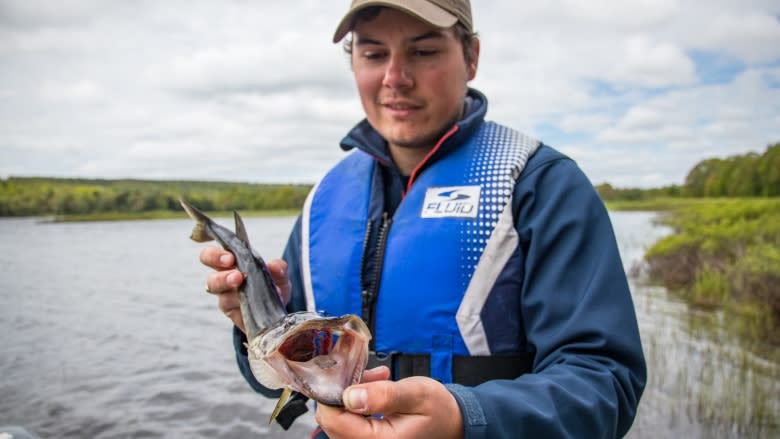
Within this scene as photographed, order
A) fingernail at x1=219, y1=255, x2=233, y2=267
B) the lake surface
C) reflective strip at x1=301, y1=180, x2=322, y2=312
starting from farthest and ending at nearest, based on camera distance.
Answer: the lake surface < reflective strip at x1=301, y1=180, x2=322, y2=312 < fingernail at x1=219, y1=255, x2=233, y2=267

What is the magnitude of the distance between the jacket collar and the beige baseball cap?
524 millimetres

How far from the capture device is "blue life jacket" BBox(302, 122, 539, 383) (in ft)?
8.93

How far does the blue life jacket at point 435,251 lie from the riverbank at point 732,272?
939 centimetres

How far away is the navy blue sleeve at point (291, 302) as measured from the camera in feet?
Answer: 10.9

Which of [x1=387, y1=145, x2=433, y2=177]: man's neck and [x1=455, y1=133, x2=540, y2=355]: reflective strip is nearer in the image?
[x1=455, y1=133, x2=540, y2=355]: reflective strip

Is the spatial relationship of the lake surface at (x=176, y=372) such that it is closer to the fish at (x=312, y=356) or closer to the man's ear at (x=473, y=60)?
the man's ear at (x=473, y=60)

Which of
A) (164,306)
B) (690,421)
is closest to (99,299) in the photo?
(164,306)

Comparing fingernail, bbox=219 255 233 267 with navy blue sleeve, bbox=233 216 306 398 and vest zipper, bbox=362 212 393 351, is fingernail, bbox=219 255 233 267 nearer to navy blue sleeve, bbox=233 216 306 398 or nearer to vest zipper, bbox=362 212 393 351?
navy blue sleeve, bbox=233 216 306 398

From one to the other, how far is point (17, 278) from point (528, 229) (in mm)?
25500

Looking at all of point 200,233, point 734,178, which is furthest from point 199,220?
point 734,178

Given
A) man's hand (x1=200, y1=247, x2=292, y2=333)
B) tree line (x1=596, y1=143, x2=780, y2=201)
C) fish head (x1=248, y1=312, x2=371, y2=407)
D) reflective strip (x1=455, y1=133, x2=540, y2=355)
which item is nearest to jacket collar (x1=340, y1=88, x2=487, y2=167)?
reflective strip (x1=455, y1=133, x2=540, y2=355)

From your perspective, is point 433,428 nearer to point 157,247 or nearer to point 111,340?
point 111,340

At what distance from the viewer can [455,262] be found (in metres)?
2.81

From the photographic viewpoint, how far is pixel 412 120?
313 cm
